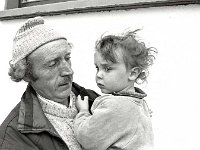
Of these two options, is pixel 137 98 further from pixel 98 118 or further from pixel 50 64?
pixel 50 64

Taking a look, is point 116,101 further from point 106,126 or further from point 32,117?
point 32,117

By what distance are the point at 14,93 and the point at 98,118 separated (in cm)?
269

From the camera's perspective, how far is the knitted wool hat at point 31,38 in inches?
84.0

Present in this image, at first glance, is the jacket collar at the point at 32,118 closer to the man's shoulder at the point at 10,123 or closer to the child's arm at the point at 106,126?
the man's shoulder at the point at 10,123

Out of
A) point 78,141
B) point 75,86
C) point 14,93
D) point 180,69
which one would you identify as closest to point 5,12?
point 14,93

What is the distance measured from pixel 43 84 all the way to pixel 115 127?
22.5 inches

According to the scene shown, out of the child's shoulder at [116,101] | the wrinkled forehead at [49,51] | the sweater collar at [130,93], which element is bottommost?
the child's shoulder at [116,101]

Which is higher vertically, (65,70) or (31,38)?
(31,38)

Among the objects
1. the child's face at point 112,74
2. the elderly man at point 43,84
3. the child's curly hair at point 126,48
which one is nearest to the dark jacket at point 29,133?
the elderly man at point 43,84

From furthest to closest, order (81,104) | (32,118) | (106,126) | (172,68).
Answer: (172,68)
(81,104)
(32,118)
(106,126)

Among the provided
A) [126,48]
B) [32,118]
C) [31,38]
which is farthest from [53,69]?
[126,48]

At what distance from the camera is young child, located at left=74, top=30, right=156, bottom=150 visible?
193cm

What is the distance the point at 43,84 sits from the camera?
221cm

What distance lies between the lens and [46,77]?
2182mm
